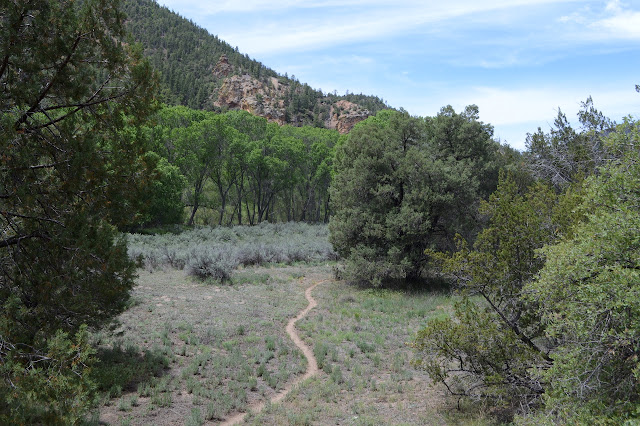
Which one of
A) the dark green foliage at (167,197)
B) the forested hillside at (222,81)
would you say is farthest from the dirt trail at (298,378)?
the forested hillside at (222,81)

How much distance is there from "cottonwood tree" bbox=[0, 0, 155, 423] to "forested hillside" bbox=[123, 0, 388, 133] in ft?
282

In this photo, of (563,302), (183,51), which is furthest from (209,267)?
(183,51)

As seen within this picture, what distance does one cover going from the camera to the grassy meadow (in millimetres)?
8086

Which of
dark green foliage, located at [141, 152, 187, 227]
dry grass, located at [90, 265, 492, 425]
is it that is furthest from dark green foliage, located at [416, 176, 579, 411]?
dark green foliage, located at [141, 152, 187, 227]

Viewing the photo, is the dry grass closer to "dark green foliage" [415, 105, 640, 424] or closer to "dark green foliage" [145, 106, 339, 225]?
"dark green foliage" [415, 105, 640, 424]

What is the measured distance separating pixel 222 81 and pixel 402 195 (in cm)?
9625

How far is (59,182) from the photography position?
18.2 feet

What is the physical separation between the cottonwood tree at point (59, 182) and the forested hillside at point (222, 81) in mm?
85818

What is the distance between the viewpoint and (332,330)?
13.8m

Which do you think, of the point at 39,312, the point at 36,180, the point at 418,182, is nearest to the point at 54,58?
the point at 36,180

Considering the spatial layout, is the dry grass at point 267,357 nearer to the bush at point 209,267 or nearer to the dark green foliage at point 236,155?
the bush at point 209,267

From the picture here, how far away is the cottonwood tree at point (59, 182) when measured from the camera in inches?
171

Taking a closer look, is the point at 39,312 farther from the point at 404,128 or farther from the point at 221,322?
the point at 404,128

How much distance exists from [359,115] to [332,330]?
9687cm
